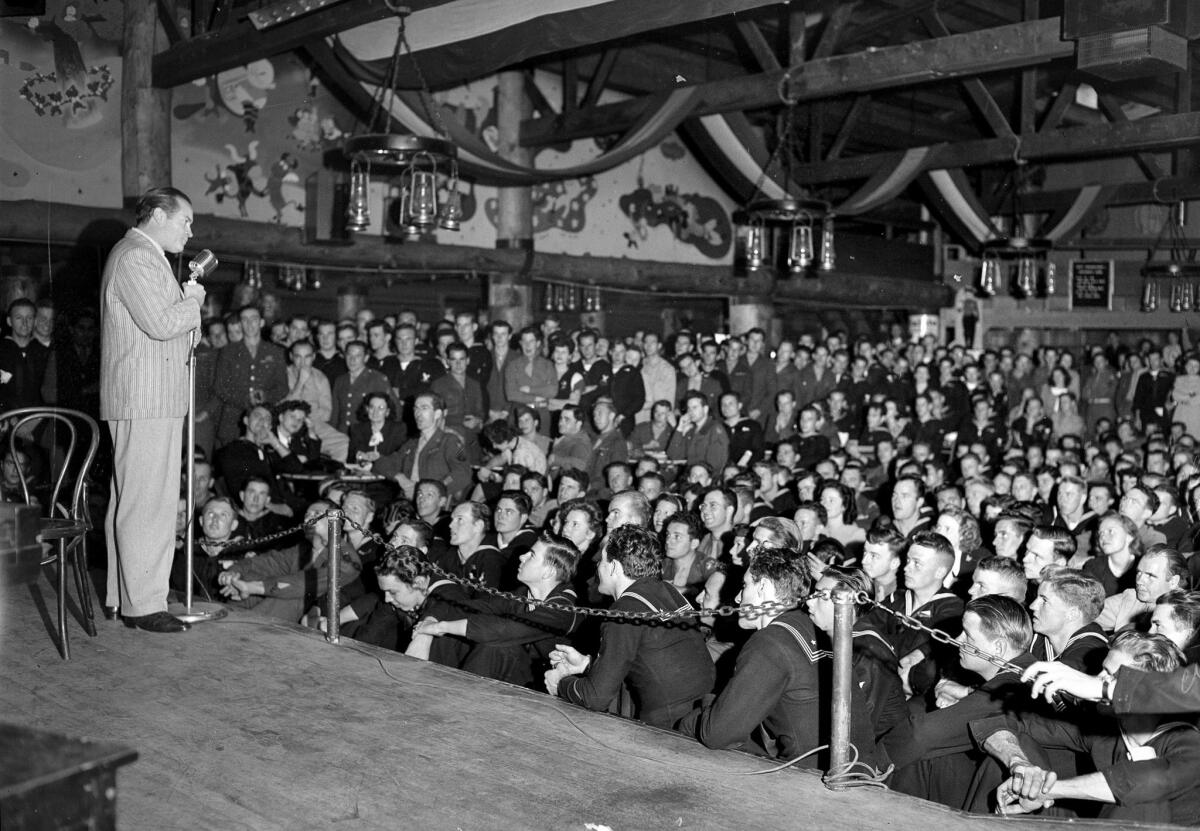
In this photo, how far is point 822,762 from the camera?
310 centimetres

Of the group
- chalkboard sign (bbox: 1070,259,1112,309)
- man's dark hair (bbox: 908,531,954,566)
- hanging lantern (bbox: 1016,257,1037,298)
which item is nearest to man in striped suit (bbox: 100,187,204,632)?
man's dark hair (bbox: 908,531,954,566)

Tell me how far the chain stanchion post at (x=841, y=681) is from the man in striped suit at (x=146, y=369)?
2120mm

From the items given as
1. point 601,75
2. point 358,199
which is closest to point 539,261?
point 601,75

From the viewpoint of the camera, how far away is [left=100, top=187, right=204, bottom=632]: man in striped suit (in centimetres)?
347

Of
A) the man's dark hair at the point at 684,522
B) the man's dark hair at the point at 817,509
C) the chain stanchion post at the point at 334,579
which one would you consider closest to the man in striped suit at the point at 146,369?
the chain stanchion post at the point at 334,579

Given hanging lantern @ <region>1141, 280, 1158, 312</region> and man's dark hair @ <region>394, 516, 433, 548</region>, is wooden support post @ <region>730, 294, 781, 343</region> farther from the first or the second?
man's dark hair @ <region>394, 516, 433, 548</region>

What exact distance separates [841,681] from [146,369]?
7.46ft

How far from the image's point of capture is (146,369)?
11.6 ft

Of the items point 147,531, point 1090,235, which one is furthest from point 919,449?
point 1090,235

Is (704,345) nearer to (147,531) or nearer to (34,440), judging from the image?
(34,440)

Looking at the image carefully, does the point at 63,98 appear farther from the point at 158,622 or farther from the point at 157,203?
the point at 158,622

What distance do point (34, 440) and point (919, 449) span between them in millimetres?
5700

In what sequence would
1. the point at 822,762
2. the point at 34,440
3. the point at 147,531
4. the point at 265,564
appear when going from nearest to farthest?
the point at 822,762 < the point at 147,531 < the point at 265,564 < the point at 34,440

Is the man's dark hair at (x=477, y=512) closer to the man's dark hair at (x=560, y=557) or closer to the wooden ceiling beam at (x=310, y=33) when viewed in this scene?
the man's dark hair at (x=560, y=557)
